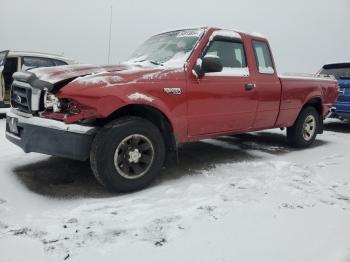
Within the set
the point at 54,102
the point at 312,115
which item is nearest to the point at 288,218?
the point at 54,102

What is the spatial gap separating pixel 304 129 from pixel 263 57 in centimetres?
164

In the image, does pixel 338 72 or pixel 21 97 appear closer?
pixel 21 97

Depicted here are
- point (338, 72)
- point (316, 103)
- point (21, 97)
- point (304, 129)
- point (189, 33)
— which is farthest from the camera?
point (338, 72)

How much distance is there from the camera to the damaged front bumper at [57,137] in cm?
325

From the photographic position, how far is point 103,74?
11.2 feet

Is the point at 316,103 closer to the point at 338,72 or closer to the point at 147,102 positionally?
the point at 338,72

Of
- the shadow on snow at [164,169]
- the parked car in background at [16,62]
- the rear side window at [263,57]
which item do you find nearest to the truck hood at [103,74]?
the shadow on snow at [164,169]

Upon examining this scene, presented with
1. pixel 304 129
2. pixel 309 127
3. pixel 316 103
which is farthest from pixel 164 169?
pixel 316 103

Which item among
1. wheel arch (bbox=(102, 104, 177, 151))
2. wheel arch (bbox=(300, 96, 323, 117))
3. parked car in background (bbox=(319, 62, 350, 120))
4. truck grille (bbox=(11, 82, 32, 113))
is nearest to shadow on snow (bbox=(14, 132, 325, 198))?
wheel arch (bbox=(102, 104, 177, 151))

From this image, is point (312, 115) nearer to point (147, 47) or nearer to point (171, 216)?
point (147, 47)

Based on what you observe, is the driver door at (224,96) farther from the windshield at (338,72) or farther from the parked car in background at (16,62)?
the parked car in background at (16,62)

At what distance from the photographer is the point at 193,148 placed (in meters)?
5.63

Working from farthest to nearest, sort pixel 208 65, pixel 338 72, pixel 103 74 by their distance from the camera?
pixel 338 72 < pixel 208 65 < pixel 103 74

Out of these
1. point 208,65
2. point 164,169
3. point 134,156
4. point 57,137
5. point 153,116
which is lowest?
point 164,169
